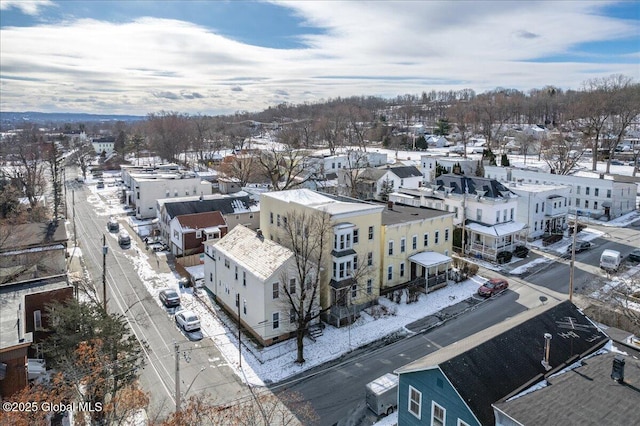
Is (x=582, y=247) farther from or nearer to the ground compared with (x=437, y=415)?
nearer to the ground

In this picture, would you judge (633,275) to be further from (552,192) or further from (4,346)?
(4,346)

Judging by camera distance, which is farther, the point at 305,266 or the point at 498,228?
the point at 498,228

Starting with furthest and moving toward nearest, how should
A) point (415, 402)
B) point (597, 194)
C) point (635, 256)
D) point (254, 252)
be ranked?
1. point (597, 194)
2. point (635, 256)
3. point (254, 252)
4. point (415, 402)

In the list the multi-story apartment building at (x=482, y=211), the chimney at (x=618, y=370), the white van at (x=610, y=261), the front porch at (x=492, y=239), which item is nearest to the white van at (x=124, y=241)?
the multi-story apartment building at (x=482, y=211)

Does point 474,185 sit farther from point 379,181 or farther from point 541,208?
point 379,181

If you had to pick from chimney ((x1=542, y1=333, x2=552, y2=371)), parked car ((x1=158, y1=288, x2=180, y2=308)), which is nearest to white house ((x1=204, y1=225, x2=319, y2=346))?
parked car ((x1=158, y1=288, x2=180, y2=308))

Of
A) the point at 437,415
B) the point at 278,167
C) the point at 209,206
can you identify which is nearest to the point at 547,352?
the point at 437,415
